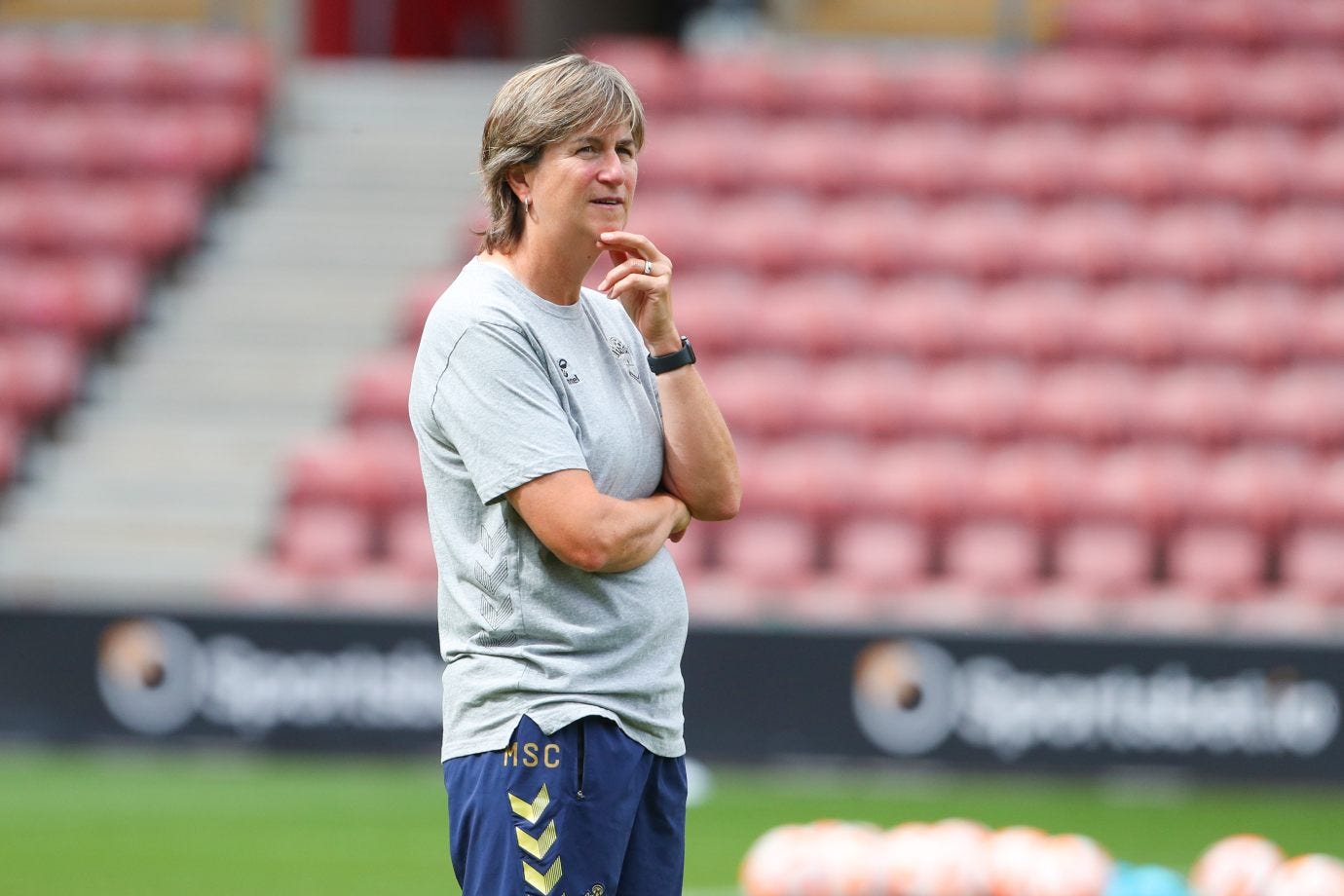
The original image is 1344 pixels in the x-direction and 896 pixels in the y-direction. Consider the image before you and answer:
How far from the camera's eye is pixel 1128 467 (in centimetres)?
974

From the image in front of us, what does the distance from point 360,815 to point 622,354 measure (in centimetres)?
534

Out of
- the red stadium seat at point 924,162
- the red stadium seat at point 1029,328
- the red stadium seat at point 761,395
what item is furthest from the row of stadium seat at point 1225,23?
the red stadium seat at point 761,395

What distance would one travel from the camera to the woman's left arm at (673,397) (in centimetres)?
281

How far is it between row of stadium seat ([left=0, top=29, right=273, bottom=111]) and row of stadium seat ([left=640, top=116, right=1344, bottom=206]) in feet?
9.68

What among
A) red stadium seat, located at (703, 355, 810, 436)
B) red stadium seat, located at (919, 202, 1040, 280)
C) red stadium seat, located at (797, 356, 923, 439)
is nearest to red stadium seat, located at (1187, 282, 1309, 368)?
red stadium seat, located at (919, 202, 1040, 280)

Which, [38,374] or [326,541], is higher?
[38,374]

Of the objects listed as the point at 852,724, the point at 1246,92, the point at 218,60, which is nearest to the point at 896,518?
the point at 852,724

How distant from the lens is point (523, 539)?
106 inches

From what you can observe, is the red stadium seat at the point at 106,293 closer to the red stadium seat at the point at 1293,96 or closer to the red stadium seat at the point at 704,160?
the red stadium seat at the point at 704,160

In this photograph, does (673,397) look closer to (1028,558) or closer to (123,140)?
(1028,558)

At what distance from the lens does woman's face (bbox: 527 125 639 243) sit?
8.94ft

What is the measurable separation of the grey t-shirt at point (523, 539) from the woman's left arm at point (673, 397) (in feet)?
0.20

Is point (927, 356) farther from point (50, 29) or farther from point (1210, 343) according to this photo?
point (50, 29)

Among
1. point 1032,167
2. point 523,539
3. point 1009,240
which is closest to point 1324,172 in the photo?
point 1032,167
